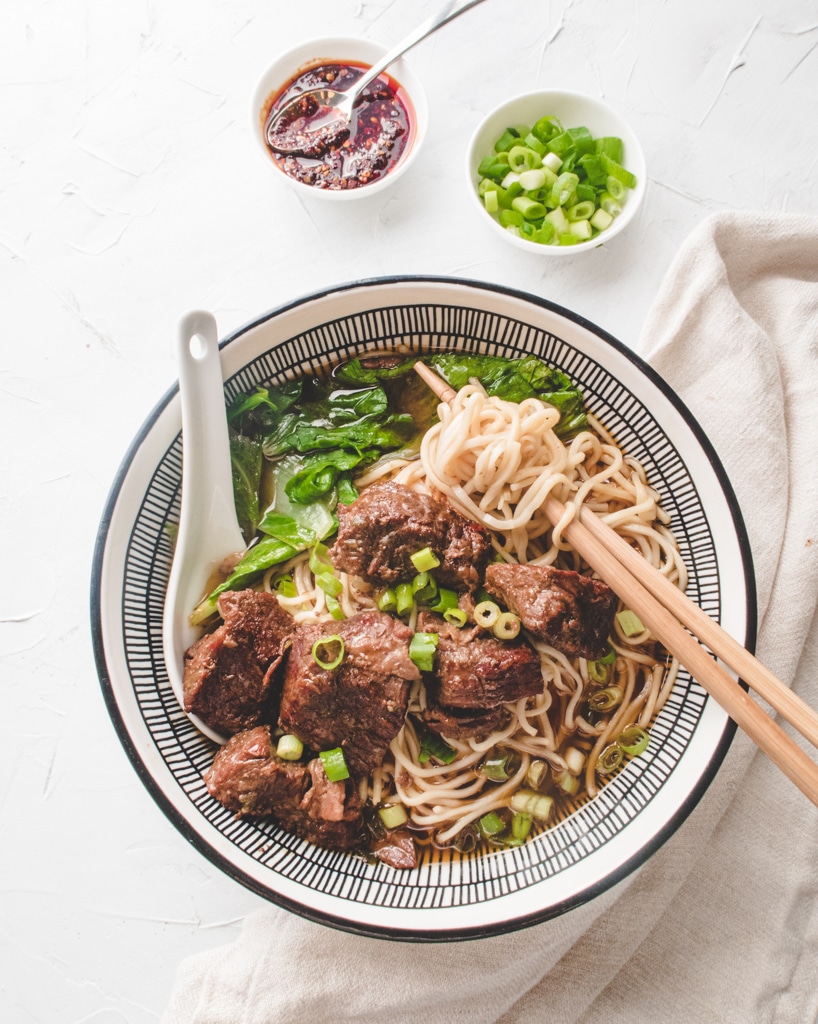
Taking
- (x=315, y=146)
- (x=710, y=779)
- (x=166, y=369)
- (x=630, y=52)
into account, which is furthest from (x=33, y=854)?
(x=630, y=52)

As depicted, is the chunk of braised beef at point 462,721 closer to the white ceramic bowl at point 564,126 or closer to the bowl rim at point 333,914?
the bowl rim at point 333,914

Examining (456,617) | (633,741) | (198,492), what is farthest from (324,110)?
(633,741)

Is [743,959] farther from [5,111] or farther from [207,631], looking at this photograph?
[5,111]

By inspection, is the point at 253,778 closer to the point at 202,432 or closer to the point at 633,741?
the point at 202,432

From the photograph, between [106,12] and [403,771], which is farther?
[106,12]

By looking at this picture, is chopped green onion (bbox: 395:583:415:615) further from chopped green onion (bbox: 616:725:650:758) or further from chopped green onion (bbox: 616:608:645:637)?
chopped green onion (bbox: 616:725:650:758)

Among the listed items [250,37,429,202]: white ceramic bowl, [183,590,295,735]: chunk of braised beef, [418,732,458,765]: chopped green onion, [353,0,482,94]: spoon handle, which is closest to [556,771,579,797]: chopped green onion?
[418,732,458,765]: chopped green onion
